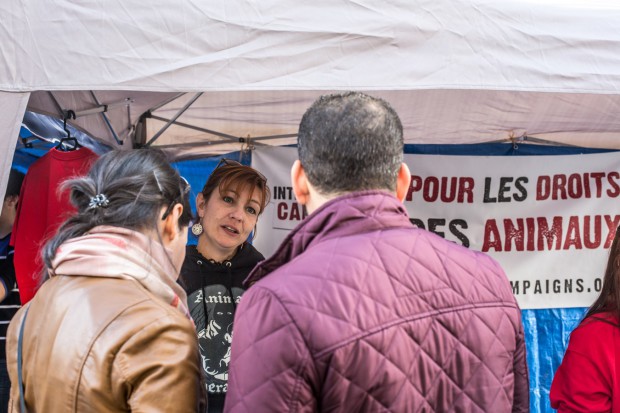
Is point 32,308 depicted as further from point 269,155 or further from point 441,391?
point 269,155

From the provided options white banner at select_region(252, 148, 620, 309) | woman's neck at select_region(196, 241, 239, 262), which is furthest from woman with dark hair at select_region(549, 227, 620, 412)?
woman's neck at select_region(196, 241, 239, 262)

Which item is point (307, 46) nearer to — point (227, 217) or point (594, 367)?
point (227, 217)

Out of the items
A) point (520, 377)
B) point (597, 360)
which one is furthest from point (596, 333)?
point (520, 377)

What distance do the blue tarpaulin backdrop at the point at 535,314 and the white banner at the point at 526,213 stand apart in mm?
47

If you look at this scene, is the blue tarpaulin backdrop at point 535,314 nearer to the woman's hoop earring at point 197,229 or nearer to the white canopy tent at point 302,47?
the woman's hoop earring at point 197,229

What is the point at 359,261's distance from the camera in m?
1.14

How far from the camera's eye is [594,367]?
2.27 m

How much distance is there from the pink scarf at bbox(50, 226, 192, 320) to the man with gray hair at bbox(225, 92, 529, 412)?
0.35 m

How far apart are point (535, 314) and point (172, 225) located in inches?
107

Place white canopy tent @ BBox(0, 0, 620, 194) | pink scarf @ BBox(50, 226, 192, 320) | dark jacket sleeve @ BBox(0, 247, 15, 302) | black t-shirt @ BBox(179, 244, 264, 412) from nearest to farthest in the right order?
1. pink scarf @ BBox(50, 226, 192, 320)
2. white canopy tent @ BBox(0, 0, 620, 194)
3. black t-shirt @ BBox(179, 244, 264, 412)
4. dark jacket sleeve @ BBox(0, 247, 15, 302)

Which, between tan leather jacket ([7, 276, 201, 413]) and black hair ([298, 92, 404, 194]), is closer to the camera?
black hair ([298, 92, 404, 194])

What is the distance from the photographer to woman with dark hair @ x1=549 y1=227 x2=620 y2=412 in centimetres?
225

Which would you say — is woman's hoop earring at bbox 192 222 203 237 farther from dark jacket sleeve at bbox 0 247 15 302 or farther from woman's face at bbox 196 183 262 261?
dark jacket sleeve at bbox 0 247 15 302

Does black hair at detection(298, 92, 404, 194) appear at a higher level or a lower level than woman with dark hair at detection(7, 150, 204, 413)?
higher
